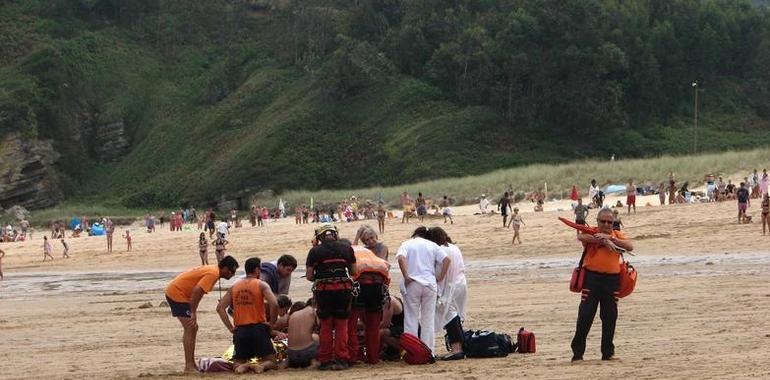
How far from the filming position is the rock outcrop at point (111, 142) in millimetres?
82125

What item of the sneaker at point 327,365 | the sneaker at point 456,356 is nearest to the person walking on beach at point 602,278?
the sneaker at point 456,356

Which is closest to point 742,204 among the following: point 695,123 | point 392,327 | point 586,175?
point 586,175

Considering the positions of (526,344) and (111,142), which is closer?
(526,344)

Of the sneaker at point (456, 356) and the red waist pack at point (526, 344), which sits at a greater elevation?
the red waist pack at point (526, 344)

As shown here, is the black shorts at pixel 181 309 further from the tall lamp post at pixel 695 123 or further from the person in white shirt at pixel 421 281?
the tall lamp post at pixel 695 123

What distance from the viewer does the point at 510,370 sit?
11469mm

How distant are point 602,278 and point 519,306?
264 inches

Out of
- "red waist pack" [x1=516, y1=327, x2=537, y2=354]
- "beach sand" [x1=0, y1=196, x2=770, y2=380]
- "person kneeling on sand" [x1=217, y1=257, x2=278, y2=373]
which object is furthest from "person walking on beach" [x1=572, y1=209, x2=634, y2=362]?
"person kneeling on sand" [x1=217, y1=257, x2=278, y2=373]

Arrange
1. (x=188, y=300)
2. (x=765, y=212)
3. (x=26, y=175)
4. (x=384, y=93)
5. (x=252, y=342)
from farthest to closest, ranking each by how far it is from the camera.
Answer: (x=26, y=175) < (x=384, y=93) < (x=765, y=212) < (x=188, y=300) < (x=252, y=342)

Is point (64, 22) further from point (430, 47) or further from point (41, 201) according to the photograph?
point (430, 47)

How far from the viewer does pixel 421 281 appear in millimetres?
12352

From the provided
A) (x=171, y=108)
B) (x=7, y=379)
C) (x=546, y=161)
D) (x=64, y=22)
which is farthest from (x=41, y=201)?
(x=7, y=379)

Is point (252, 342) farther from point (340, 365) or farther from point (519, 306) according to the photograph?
point (519, 306)

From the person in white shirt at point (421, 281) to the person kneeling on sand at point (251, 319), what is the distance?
1.26 m
